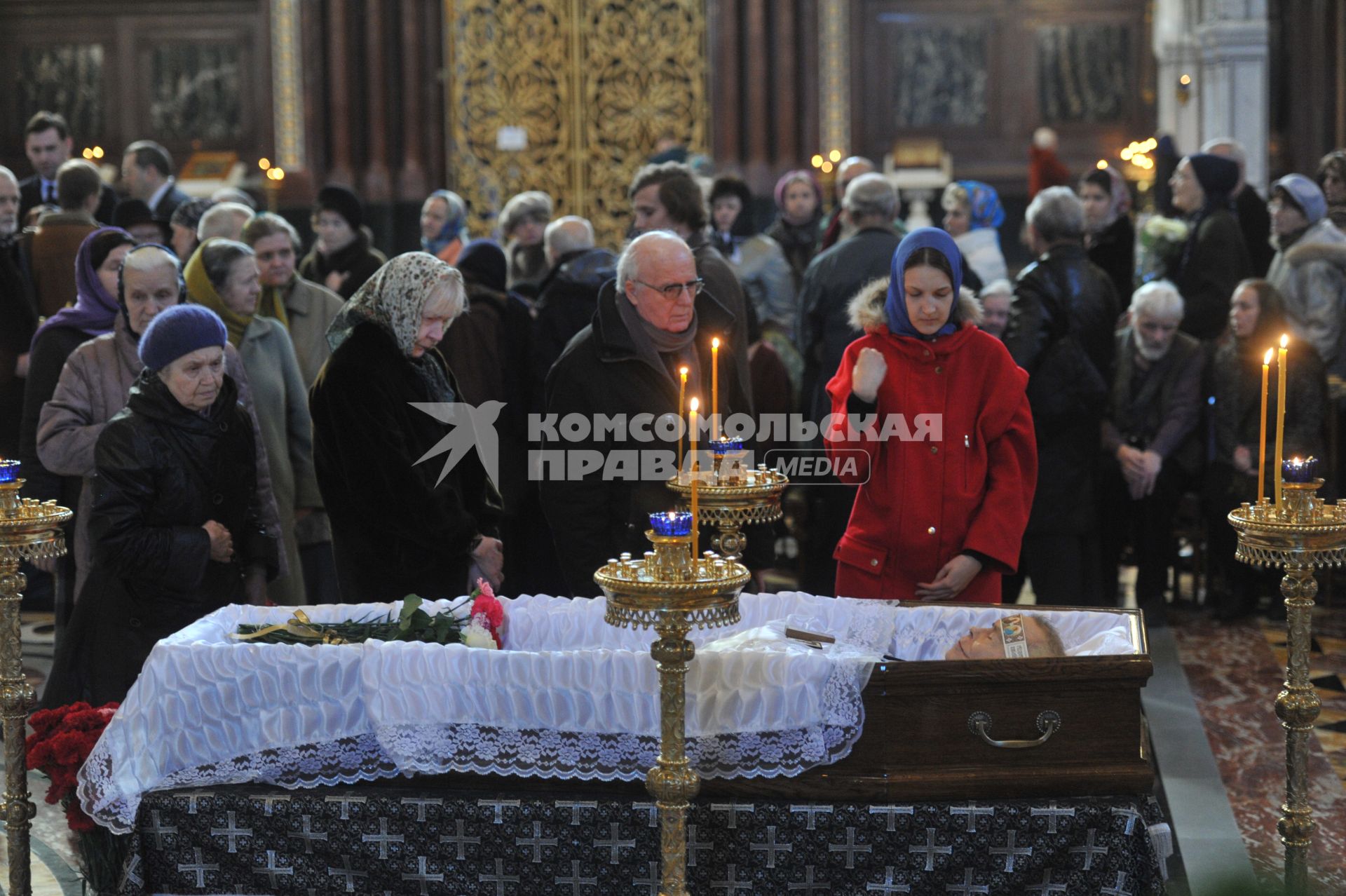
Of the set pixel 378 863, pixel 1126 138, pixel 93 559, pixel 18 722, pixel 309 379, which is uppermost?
pixel 1126 138

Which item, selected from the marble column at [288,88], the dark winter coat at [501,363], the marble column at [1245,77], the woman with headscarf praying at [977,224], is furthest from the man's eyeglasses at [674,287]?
the marble column at [288,88]

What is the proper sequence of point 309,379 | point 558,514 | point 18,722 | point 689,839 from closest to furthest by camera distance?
point 689,839 < point 18,722 < point 558,514 < point 309,379

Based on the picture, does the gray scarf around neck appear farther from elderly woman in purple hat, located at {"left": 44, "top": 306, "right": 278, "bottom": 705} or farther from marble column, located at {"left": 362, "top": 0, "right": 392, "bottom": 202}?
marble column, located at {"left": 362, "top": 0, "right": 392, "bottom": 202}

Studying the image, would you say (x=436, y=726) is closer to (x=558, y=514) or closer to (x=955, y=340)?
(x=558, y=514)

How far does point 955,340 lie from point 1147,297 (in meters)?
2.69

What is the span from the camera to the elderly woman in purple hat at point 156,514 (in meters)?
3.60

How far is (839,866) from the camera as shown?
2926mm

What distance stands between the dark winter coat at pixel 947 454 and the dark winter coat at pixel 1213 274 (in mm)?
3213

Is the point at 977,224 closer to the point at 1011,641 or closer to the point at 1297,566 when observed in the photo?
the point at 1011,641

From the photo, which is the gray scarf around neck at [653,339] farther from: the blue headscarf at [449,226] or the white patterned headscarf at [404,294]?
the blue headscarf at [449,226]

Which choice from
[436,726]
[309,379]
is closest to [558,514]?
[436,726]

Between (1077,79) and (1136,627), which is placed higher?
(1077,79)

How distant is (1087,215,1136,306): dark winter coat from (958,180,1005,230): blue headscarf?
1.41 feet

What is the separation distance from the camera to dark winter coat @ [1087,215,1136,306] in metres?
6.48
